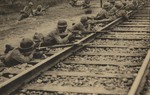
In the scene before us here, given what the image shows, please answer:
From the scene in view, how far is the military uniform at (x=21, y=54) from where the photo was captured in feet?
22.8

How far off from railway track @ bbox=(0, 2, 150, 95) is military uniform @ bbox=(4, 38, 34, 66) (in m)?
0.59

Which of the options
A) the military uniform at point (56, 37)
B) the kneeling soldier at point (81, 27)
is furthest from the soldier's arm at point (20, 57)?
the kneeling soldier at point (81, 27)

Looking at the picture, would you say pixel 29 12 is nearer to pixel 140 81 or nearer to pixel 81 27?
pixel 81 27

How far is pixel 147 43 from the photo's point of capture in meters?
9.12

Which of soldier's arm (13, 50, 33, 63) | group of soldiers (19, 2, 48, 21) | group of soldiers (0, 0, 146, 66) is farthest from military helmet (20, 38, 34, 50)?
group of soldiers (19, 2, 48, 21)

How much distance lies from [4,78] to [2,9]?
38.9 ft

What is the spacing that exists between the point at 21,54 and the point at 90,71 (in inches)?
62.6

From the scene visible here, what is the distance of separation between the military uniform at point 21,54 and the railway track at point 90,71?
59cm

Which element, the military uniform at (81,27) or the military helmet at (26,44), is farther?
the military uniform at (81,27)

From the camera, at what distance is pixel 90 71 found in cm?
641

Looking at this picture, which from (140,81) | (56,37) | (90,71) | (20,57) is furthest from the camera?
(56,37)

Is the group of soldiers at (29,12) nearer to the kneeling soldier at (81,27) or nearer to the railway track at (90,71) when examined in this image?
the kneeling soldier at (81,27)

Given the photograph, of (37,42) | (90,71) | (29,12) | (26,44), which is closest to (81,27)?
(37,42)

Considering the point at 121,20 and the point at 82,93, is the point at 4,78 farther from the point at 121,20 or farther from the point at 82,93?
the point at 121,20
